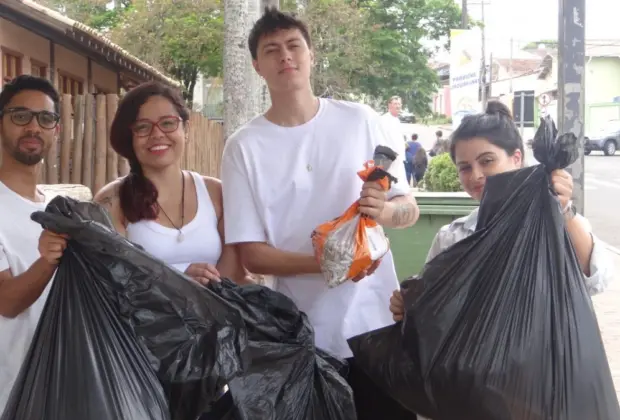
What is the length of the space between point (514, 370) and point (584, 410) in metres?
0.20

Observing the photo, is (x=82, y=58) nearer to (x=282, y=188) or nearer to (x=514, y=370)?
(x=282, y=188)

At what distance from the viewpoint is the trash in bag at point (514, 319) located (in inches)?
72.9

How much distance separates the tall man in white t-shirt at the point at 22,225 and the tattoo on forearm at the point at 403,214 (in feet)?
3.29

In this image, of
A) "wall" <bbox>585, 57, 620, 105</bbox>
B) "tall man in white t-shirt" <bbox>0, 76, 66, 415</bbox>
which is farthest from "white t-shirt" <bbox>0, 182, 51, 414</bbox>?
"wall" <bbox>585, 57, 620, 105</bbox>

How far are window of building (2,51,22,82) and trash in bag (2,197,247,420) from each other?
706cm

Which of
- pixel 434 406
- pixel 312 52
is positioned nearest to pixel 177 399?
pixel 434 406

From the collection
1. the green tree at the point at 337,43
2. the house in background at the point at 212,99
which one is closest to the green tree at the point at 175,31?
the green tree at the point at 337,43

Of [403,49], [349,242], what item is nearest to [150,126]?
→ [349,242]

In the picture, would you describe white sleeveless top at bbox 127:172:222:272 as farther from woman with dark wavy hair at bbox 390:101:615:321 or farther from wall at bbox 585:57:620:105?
wall at bbox 585:57:620:105

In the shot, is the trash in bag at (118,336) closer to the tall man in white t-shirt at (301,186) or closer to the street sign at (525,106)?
the tall man in white t-shirt at (301,186)

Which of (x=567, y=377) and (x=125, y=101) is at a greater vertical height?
(x=125, y=101)

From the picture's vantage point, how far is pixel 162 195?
2479 mm

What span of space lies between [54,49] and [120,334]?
8920 millimetres

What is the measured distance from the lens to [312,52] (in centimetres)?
263
